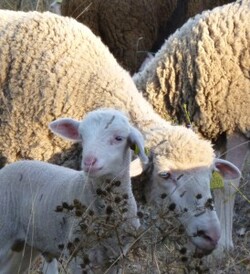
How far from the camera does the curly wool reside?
671cm

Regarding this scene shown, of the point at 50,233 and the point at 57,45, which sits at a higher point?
the point at 57,45

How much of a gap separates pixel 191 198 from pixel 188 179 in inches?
4.3

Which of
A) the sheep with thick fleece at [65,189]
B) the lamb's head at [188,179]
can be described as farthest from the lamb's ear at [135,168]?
the sheep with thick fleece at [65,189]

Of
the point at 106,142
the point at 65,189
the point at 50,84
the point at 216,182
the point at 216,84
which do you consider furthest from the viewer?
the point at 216,84

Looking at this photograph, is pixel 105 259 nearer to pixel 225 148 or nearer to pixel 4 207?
pixel 4 207

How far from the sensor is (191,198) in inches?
208

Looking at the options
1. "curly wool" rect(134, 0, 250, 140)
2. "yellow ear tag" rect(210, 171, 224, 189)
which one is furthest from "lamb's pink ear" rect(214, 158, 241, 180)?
"curly wool" rect(134, 0, 250, 140)

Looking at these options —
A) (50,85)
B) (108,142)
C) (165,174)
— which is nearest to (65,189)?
(108,142)

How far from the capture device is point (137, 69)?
30.6 feet

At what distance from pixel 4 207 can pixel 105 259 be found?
0.73 meters

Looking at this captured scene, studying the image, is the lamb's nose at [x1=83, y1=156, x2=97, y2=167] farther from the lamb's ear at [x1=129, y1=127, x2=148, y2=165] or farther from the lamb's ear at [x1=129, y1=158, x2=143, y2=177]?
the lamb's ear at [x1=129, y1=158, x2=143, y2=177]

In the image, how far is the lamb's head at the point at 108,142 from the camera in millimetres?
4734

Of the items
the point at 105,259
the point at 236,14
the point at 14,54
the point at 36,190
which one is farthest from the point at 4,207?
the point at 236,14

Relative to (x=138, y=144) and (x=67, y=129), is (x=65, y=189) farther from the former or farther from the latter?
(x=138, y=144)
